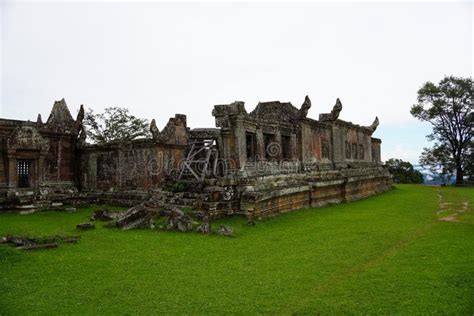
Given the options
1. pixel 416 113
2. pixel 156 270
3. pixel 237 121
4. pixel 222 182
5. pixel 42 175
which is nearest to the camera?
pixel 156 270

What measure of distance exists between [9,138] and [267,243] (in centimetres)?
1308

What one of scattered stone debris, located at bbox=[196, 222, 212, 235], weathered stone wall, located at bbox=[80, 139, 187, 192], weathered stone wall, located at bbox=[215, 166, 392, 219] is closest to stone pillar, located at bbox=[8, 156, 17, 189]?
weathered stone wall, located at bbox=[80, 139, 187, 192]

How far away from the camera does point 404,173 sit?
39.4 m

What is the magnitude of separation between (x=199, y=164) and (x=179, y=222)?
4683 mm

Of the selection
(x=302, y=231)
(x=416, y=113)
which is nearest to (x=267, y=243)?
(x=302, y=231)

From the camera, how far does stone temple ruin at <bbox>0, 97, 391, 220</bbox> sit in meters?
13.9

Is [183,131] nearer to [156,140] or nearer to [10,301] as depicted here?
[156,140]

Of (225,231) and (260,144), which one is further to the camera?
(260,144)

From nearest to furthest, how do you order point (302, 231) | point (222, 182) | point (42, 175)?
point (302, 231) → point (222, 182) → point (42, 175)

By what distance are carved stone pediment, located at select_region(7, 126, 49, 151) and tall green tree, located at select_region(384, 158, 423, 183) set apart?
33.0 metres

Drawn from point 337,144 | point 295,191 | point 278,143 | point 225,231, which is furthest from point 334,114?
point 225,231

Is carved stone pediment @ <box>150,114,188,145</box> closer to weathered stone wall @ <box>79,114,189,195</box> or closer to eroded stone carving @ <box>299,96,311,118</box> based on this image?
weathered stone wall @ <box>79,114,189,195</box>

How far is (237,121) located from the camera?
14.2m

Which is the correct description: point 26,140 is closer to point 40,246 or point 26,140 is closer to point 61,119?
point 61,119
